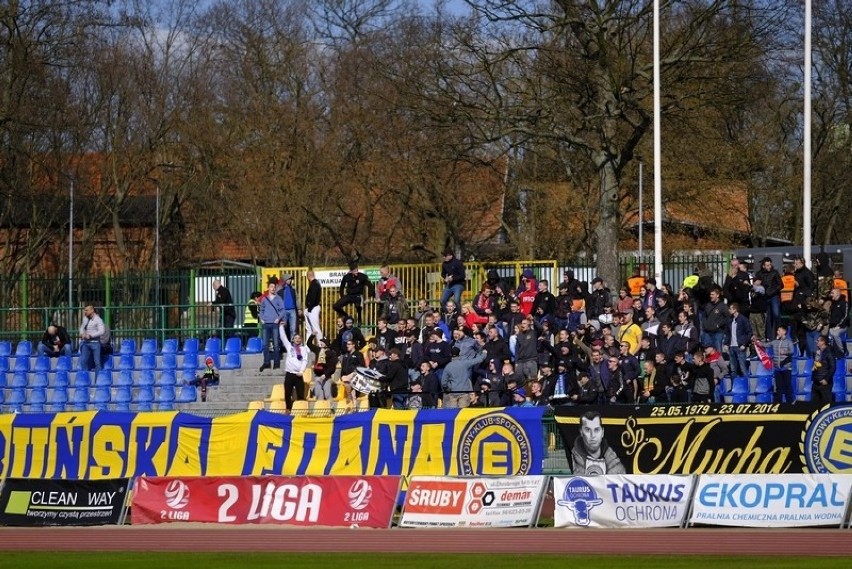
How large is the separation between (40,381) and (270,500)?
1232 cm

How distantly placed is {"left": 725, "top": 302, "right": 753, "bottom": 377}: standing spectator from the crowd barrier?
5.76 metres

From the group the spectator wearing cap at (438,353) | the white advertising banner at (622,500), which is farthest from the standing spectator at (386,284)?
the white advertising banner at (622,500)

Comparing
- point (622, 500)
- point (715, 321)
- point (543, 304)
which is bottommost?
point (622, 500)

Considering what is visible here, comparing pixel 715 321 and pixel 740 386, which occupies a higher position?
pixel 715 321

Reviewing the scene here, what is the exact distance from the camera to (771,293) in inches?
1035

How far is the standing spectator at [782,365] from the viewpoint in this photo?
948 inches

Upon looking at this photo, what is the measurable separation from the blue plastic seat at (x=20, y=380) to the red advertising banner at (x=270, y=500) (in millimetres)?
10780

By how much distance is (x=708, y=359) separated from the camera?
77.9 feet

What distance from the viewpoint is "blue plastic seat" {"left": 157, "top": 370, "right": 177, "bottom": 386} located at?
30.5 meters

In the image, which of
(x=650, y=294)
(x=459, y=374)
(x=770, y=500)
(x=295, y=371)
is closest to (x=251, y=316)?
(x=295, y=371)

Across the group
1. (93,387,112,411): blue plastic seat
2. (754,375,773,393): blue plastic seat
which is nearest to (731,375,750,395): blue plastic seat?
(754,375,773,393): blue plastic seat

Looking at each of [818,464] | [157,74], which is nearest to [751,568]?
[818,464]

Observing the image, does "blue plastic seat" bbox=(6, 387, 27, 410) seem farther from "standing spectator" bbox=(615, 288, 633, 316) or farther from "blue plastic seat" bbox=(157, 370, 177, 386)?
"standing spectator" bbox=(615, 288, 633, 316)

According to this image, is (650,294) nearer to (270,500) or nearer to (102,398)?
(270,500)
